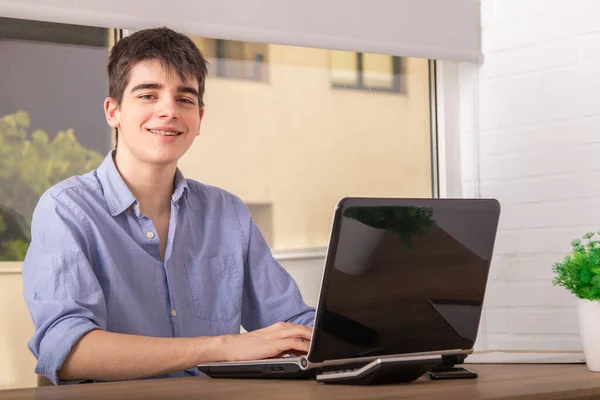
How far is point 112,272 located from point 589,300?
3.20 feet

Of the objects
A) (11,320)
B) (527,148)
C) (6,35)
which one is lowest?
(11,320)

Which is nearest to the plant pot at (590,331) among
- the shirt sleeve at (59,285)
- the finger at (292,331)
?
the finger at (292,331)

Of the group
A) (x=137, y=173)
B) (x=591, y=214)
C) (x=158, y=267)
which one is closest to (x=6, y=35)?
(x=137, y=173)

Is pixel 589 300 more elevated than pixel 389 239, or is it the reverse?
pixel 389 239

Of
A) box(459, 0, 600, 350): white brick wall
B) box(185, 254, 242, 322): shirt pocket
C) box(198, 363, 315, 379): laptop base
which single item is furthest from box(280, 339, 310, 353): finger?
box(459, 0, 600, 350): white brick wall

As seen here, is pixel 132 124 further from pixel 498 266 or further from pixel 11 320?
pixel 498 266

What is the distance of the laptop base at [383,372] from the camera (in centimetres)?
131

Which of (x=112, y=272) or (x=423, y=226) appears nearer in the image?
(x=423, y=226)

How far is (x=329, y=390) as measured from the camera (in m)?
1.27

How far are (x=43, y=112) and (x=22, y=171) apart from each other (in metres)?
0.19

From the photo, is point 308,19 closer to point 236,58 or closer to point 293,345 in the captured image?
point 236,58

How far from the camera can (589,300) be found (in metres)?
1.70

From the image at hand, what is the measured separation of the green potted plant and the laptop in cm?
27

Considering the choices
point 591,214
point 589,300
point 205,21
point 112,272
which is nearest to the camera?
point 589,300
